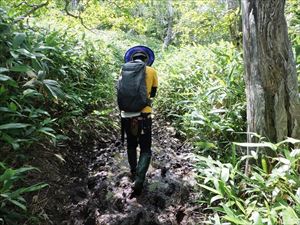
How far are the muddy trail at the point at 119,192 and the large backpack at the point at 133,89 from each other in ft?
3.31

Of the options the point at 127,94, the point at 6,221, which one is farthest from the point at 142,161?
the point at 6,221

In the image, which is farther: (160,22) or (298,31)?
(160,22)

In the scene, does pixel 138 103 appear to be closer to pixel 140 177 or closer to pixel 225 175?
pixel 140 177

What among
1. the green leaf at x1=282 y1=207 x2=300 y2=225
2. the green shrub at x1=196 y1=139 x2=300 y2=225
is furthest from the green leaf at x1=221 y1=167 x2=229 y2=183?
the green leaf at x1=282 y1=207 x2=300 y2=225

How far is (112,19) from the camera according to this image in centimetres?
889

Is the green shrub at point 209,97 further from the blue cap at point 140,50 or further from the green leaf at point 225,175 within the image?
the blue cap at point 140,50

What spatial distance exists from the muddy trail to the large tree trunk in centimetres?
116

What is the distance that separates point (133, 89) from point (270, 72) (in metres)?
1.70

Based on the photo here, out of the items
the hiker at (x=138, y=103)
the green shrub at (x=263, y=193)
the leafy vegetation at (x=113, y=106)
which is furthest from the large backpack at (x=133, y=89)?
the green shrub at (x=263, y=193)

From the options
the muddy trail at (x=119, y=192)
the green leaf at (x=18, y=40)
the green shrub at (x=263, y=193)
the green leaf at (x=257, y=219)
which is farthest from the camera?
the green leaf at (x=18, y=40)

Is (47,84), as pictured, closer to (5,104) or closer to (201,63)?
Result: (5,104)

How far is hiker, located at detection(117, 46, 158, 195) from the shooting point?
425 cm

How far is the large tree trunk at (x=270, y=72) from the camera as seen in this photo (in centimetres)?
338

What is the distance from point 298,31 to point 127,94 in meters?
3.11
